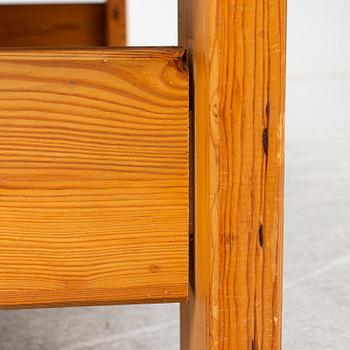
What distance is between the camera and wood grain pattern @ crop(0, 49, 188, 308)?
67 cm

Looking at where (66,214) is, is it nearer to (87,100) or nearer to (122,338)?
(87,100)

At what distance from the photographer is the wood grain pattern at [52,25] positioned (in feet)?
7.52

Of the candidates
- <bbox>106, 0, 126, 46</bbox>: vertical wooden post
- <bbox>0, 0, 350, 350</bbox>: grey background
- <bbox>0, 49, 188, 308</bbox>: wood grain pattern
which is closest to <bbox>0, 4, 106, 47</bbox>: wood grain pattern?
<bbox>106, 0, 126, 46</bbox>: vertical wooden post

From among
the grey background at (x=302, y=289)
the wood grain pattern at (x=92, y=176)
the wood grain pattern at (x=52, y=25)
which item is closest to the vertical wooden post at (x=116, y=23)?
the wood grain pattern at (x=52, y=25)

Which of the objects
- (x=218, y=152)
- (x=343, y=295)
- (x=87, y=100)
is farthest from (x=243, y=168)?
(x=343, y=295)

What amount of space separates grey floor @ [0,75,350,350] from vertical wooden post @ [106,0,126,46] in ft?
1.91

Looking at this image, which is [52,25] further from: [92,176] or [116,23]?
[92,176]

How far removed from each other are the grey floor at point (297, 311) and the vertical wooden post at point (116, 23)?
58cm

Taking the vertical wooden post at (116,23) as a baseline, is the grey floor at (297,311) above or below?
below

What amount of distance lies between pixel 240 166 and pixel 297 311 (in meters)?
0.69

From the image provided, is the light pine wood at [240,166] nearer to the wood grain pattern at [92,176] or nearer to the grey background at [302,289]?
the wood grain pattern at [92,176]

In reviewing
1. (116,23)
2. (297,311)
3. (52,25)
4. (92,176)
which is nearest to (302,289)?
(297,311)

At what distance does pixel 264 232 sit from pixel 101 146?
0.14 metres

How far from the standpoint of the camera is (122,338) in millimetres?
1183
